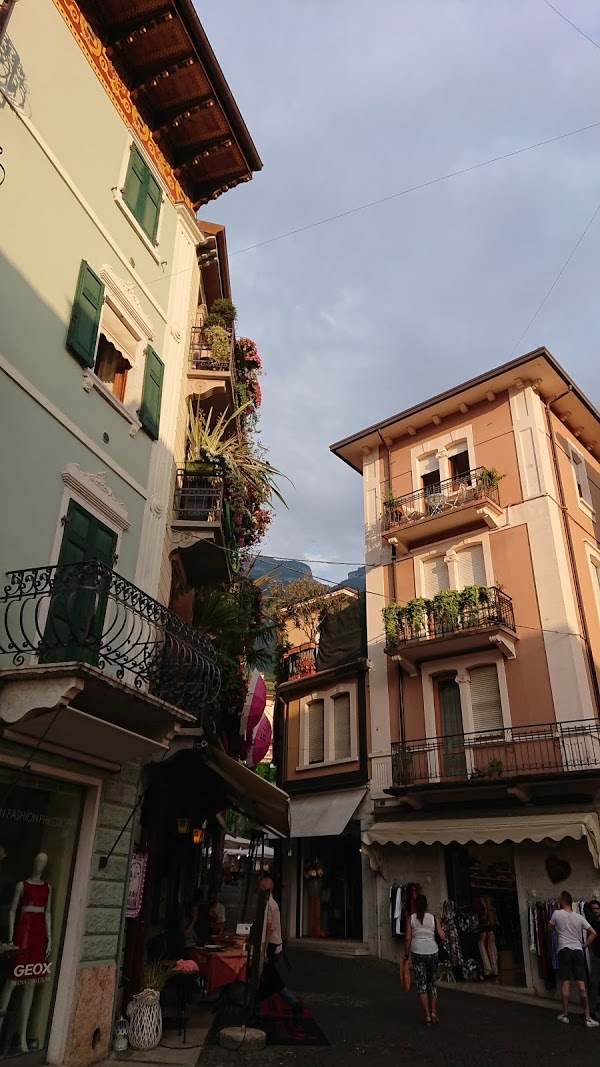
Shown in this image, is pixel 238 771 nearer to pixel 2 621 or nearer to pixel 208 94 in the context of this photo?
pixel 2 621

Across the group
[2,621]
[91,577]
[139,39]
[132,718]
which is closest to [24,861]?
[132,718]

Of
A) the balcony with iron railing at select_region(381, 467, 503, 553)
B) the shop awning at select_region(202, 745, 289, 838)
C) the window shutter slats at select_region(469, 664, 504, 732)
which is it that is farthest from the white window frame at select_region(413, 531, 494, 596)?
the shop awning at select_region(202, 745, 289, 838)

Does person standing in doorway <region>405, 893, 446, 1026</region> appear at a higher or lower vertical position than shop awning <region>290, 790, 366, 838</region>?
lower

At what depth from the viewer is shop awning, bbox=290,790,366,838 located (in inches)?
711

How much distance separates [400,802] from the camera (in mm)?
16953

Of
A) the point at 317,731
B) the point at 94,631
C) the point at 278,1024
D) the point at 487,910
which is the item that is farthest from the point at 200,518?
the point at 317,731

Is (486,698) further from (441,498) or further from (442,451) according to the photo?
(442,451)

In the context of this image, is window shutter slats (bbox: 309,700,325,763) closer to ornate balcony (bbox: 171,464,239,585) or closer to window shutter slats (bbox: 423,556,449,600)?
window shutter slats (bbox: 423,556,449,600)

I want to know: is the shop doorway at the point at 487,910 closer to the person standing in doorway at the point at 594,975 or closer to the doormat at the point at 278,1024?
the person standing in doorway at the point at 594,975

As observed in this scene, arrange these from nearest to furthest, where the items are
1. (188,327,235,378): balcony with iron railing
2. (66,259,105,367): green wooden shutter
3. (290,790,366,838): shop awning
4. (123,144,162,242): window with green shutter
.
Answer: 1. (66,259,105,367): green wooden shutter
2. (123,144,162,242): window with green shutter
3. (188,327,235,378): balcony with iron railing
4. (290,790,366,838): shop awning

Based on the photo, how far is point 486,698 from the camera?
16.9 meters

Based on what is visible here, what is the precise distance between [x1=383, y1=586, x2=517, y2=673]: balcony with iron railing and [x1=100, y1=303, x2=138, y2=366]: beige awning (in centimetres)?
997

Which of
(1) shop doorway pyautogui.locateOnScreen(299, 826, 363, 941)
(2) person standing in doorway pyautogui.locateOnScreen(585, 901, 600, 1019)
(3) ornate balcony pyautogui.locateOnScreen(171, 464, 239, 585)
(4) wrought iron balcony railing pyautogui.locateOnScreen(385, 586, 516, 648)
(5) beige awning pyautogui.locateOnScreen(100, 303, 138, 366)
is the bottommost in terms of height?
(2) person standing in doorway pyautogui.locateOnScreen(585, 901, 600, 1019)

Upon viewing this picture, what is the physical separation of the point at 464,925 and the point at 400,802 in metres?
2.98
